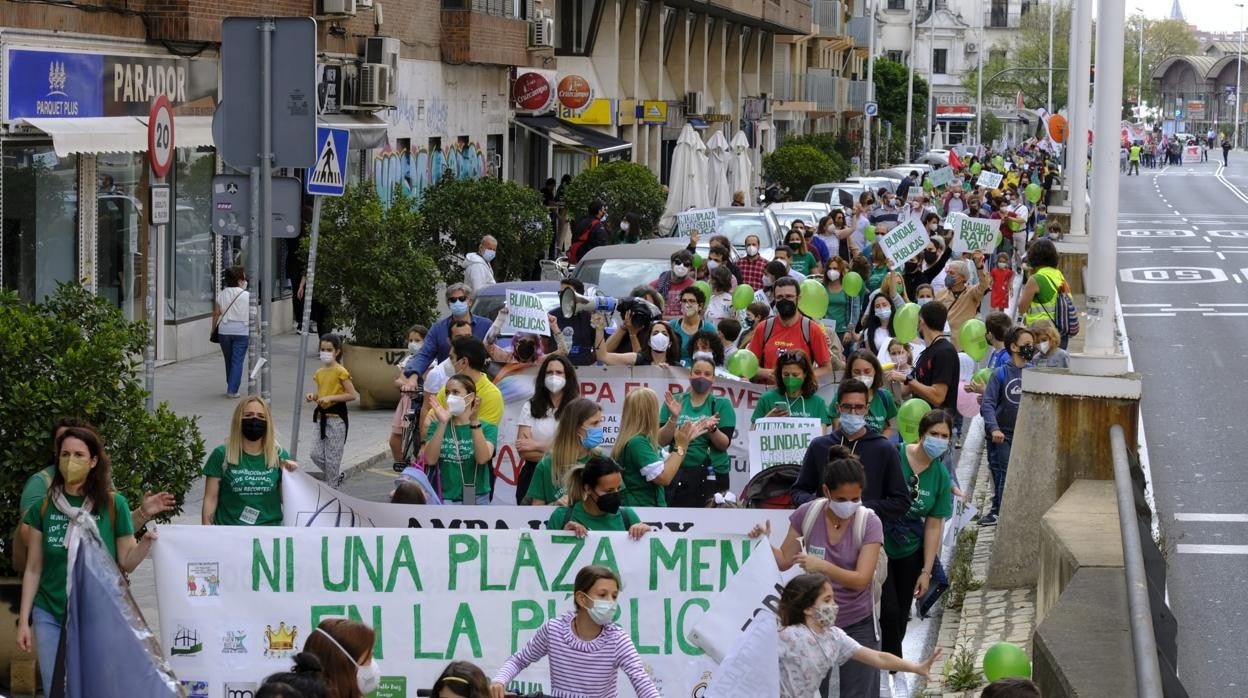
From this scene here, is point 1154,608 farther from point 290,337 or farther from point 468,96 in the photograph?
point 468,96

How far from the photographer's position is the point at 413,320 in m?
19.4

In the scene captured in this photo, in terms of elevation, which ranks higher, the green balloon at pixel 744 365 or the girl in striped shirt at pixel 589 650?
the green balloon at pixel 744 365

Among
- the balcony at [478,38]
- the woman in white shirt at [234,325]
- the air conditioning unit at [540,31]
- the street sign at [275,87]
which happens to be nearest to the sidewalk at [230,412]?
the woman in white shirt at [234,325]

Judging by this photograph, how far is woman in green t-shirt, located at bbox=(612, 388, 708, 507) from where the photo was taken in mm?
9688

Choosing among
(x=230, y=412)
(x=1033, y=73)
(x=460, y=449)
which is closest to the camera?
(x=460, y=449)

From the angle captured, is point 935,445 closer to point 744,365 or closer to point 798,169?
point 744,365

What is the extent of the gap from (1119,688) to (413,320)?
496 inches

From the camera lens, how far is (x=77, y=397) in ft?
29.5

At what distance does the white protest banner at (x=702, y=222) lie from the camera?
1011 inches

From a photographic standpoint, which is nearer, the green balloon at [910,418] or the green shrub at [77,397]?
the green shrub at [77,397]

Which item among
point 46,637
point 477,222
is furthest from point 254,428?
point 477,222

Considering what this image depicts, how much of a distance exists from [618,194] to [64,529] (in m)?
25.3

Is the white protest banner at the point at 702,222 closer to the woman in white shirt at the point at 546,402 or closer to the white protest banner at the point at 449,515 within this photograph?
the woman in white shirt at the point at 546,402

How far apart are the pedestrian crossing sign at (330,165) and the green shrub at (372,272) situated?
528cm
